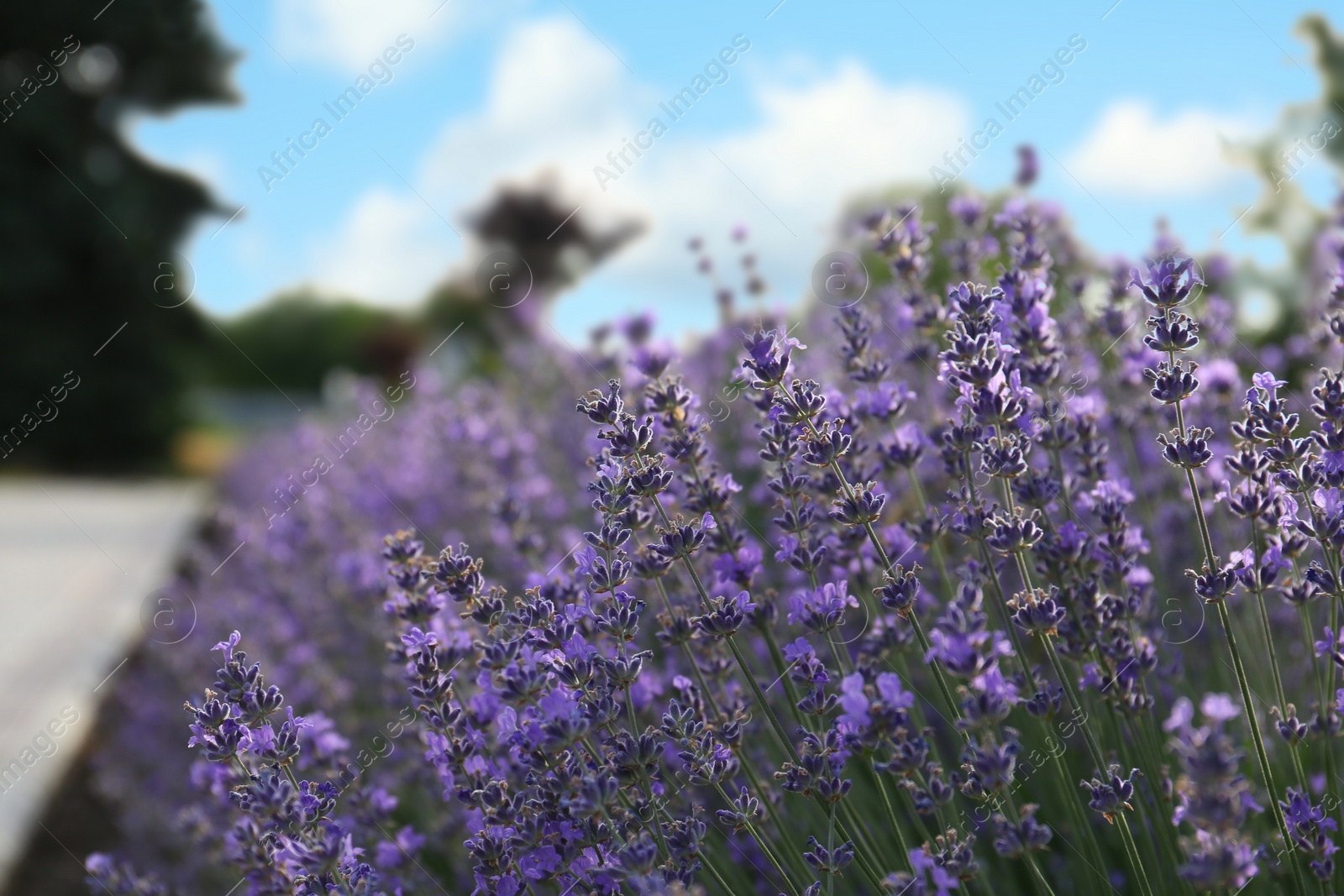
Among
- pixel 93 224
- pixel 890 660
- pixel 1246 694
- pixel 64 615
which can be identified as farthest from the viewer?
pixel 93 224

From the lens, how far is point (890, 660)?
2.12 m

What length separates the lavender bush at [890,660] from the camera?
1542 millimetres

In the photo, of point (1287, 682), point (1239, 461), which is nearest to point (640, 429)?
point (1239, 461)

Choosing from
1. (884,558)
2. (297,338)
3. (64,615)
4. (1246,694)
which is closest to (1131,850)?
(1246,694)

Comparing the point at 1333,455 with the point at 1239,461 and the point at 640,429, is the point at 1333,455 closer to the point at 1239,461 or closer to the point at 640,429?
the point at 1239,461

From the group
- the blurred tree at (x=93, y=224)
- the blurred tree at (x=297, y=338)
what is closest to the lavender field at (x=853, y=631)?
the blurred tree at (x=93, y=224)

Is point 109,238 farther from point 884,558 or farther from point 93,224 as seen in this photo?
point 884,558

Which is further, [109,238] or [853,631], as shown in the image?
[109,238]

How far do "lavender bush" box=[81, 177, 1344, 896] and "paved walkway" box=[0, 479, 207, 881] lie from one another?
3.47 meters

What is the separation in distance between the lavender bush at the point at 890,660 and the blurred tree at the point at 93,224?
16.3 meters

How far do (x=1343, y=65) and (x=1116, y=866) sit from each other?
181 inches

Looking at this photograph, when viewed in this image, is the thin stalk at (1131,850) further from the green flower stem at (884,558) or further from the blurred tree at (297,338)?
the blurred tree at (297,338)

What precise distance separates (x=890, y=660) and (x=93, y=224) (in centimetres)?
1975

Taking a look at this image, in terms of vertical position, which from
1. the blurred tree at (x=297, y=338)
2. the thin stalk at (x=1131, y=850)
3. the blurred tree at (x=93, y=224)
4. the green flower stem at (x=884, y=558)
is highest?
the blurred tree at (x=297, y=338)
